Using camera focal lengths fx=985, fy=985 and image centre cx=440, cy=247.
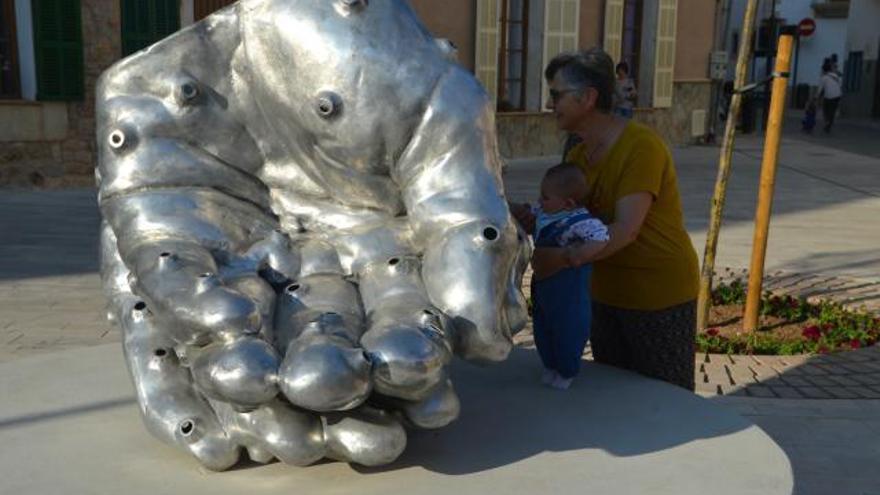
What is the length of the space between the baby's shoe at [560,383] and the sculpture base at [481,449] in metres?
0.03

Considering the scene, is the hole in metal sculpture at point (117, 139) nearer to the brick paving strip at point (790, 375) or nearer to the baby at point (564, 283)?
the baby at point (564, 283)

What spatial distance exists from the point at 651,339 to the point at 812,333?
2617 mm

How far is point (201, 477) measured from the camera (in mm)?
1707

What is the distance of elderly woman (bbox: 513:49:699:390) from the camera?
2402mm

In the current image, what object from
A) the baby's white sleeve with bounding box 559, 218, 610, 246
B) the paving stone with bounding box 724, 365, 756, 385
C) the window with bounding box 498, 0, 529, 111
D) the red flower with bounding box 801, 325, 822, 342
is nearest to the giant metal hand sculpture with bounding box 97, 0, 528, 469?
the baby's white sleeve with bounding box 559, 218, 610, 246

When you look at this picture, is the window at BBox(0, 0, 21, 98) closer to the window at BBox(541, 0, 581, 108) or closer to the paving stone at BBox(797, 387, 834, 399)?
the window at BBox(541, 0, 581, 108)

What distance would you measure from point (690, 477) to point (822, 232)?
6.69 m

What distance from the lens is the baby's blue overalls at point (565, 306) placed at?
2217mm

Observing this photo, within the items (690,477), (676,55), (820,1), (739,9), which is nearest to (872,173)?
(676,55)

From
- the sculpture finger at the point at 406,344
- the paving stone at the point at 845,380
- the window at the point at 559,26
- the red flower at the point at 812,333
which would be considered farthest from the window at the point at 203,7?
the sculpture finger at the point at 406,344

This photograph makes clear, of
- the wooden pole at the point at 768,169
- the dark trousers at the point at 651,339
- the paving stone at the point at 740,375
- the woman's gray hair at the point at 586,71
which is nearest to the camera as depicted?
the woman's gray hair at the point at 586,71

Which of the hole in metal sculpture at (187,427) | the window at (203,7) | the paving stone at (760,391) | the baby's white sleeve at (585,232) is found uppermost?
the window at (203,7)

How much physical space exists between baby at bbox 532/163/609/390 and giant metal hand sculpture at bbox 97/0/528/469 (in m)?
0.41

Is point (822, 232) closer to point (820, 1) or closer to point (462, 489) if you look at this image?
point (462, 489)
